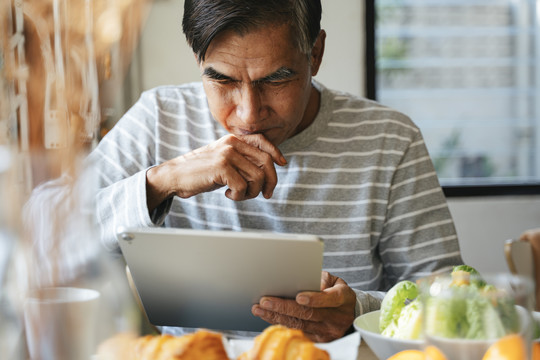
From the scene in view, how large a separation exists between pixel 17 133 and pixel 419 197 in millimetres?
1325

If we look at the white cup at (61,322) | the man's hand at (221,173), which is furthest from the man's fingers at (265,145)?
the white cup at (61,322)

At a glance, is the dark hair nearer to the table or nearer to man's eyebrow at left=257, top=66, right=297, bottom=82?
man's eyebrow at left=257, top=66, right=297, bottom=82

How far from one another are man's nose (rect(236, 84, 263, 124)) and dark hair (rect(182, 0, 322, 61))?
0.11 metres

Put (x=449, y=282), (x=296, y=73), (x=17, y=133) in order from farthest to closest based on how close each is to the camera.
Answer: (x=296, y=73), (x=449, y=282), (x=17, y=133)

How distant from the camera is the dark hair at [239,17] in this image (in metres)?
1.16

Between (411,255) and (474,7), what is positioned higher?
(474,7)

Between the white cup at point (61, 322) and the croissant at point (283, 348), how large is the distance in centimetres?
33

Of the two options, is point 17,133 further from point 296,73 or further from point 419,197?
point 419,197

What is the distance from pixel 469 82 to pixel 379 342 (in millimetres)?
2502

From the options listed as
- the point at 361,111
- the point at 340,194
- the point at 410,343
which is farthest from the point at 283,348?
the point at 361,111

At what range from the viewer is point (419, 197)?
57.2 inches

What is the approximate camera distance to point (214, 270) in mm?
872

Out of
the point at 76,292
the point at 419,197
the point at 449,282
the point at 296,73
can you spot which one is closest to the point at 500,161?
the point at 419,197

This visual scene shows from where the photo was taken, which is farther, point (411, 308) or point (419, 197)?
point (419, 197)
